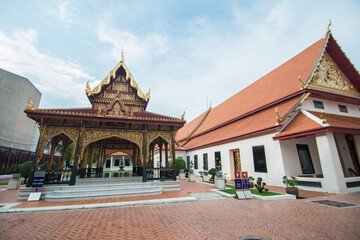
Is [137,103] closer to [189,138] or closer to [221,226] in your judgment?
[221,226]

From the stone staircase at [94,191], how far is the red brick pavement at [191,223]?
5.56 feet

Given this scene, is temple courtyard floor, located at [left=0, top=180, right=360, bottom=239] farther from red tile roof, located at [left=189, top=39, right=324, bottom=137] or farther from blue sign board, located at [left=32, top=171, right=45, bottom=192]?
red tile roof, located at [left=189, top=39, right=324, bottom=137]

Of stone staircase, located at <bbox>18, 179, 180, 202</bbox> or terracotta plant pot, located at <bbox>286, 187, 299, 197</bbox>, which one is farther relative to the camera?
stone staircase, located at <bbox>18, 179, 180, 202</bbox>

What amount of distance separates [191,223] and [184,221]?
24 centimetres

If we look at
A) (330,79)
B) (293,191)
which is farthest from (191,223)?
(330,79)

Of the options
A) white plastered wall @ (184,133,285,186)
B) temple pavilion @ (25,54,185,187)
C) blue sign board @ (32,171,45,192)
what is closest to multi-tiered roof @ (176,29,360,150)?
white plastered wall @ (184,133,285,186)

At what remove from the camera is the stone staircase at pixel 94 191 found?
660 cm

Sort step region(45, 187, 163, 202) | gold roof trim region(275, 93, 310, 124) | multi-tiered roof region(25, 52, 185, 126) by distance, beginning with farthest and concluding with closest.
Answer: gold roof trim region(275, 93, 310, 124), multi-tiered roof region(25, 52, 185, 126), step region(45, 187, 163, 202)

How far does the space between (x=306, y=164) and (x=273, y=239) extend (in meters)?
8.14

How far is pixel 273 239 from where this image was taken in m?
3.05

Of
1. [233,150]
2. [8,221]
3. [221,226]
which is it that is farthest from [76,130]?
[233,150]

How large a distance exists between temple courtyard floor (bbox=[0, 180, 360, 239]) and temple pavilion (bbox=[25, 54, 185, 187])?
308 centimetres

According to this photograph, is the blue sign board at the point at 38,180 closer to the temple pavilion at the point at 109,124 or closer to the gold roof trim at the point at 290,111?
the temple pavilion at the point at 109,124

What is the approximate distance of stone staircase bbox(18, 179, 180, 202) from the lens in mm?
6597
